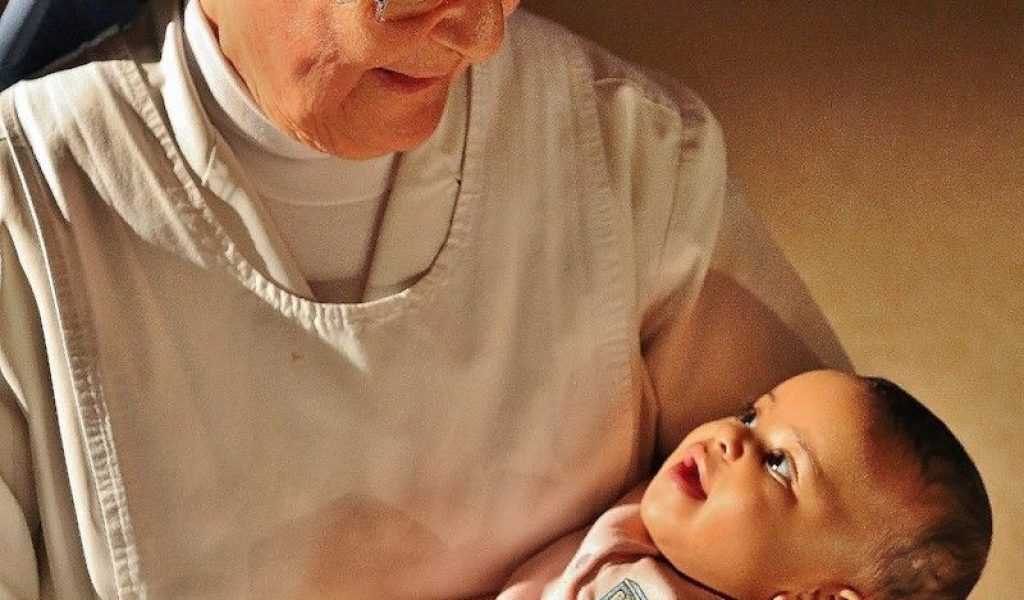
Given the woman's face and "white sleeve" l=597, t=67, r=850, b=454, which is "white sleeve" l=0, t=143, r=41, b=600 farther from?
"white sleeve" l=597, t=67, r=850, b=454

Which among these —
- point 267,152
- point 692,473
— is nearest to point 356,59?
point 267,152

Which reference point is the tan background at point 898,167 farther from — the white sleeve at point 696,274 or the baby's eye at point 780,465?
the baby's eye at point 780,465

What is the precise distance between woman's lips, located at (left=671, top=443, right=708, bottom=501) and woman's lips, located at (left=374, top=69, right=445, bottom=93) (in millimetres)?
447

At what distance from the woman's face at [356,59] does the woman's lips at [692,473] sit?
411mm

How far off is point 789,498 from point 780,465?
30 millimetres

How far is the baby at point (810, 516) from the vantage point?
1.01 metres

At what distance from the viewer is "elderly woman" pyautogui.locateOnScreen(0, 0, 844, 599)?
33.9 inches

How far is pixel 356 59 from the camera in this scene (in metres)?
0.74

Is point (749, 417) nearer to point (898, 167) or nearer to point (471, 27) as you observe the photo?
point (898, 167)

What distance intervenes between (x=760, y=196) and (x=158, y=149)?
0.69 m

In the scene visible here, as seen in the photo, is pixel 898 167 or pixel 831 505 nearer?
pixel 831 505

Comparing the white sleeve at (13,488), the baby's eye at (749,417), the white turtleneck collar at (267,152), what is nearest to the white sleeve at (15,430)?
the white sleeve at (13,488)

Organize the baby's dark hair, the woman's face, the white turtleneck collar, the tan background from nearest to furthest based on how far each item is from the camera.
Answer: the woman's face
the white turtleneck collar
the baby's dark hair
the tan background

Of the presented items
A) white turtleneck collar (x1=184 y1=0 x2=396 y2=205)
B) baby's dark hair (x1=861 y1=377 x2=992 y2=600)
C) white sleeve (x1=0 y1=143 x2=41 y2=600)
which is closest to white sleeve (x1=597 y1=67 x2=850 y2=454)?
baby's dark hair (x1=861 y1=377 x2=992 y2=600)
